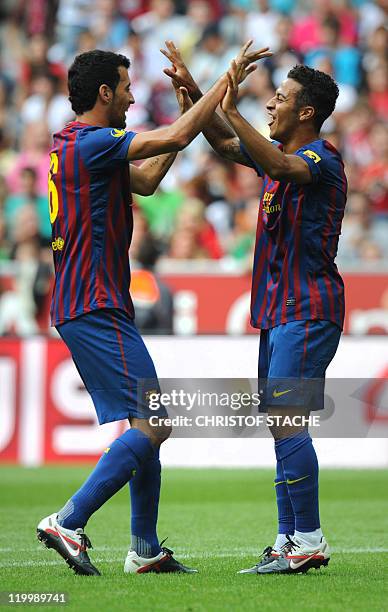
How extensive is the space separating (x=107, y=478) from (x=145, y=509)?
1.15 feet

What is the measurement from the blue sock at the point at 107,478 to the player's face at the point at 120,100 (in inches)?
57.3

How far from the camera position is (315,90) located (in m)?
5.70

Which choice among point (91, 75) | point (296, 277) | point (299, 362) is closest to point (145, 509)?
point (299, 362)

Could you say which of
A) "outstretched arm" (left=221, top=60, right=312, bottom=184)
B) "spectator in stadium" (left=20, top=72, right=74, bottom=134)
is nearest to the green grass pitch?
"outstretched arm" (left=221, top=60, right=312, bottom=184)

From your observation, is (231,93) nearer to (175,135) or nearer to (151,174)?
(175,135)

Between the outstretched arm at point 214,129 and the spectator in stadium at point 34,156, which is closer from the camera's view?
the outstretched arm at point 214,129

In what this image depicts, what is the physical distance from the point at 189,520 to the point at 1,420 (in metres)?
3.35

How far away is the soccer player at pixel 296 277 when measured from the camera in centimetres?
546

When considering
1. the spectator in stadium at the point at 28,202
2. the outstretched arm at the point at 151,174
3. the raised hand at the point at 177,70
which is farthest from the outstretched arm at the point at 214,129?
the spectator in stadium at the point at 28,202

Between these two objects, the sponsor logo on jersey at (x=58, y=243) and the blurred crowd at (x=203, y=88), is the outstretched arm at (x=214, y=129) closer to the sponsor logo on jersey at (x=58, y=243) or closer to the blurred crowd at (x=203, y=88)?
the sponsor logo on jersey at (x=58, y=243)

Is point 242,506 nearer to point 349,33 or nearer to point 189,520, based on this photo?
point 189,520

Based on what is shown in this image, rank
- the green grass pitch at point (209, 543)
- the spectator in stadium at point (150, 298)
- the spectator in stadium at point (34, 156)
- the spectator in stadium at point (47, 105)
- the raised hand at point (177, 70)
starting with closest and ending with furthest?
the green grass pitch at point (209, 543) < the raised hand at point (177, 70) < the spectator in stadium at point (150, 298) < the spectator in stadium at point (34, 156) < the spectator in stadium at point (47, 105)

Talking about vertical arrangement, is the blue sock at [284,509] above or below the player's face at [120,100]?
below

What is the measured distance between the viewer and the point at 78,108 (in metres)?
5.55
